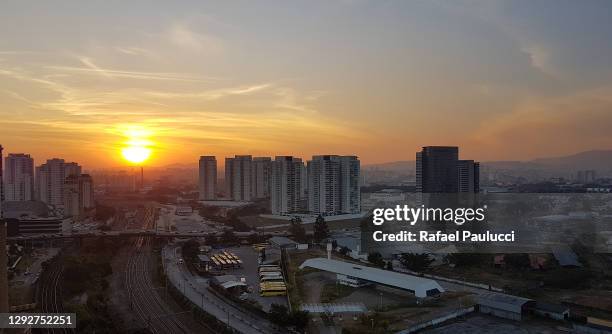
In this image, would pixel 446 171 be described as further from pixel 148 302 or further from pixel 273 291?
pixel 148 302

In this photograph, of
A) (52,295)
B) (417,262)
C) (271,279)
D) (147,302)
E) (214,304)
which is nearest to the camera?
(214,304)

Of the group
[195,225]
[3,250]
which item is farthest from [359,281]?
[195,225]

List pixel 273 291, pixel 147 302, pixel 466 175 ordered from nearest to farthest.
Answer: pixel 147 302
pixel 273 291
pixel 466 175

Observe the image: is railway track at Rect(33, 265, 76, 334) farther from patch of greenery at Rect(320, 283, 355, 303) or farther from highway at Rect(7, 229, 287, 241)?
highway at Rect(7, 229, 287, 241)

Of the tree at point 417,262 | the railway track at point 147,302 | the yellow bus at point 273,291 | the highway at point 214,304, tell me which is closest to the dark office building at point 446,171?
the tree at point 417,262

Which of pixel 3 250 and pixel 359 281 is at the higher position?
pixel 3 250

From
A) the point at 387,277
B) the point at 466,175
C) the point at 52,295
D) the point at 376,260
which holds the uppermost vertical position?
the point at 466,175

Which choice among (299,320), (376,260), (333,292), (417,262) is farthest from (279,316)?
(376,260)

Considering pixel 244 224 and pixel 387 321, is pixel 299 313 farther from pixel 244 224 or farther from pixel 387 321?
pixel 244 224
